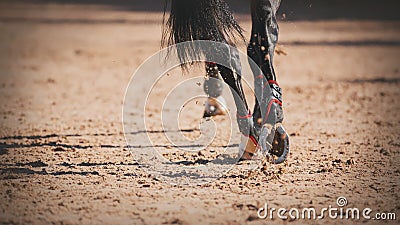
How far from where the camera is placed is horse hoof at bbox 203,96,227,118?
5.70 meters

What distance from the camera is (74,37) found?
1382 cm

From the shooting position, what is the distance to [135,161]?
14.6 feet

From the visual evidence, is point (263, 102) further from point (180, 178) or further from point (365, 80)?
point (365, 80)

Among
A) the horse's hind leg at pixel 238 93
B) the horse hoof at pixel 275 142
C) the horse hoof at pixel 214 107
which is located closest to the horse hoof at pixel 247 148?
the horse's hind leg at pixel 238 93

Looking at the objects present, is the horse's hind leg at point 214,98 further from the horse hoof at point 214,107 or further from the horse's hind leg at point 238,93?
the horse's hind leg at point 238,93

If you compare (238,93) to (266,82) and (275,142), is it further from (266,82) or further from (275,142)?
(275,142)

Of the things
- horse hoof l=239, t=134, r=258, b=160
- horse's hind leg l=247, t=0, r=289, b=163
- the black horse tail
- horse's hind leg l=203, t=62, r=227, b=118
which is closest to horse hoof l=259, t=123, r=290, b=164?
horse's hind leg l=247, t=0, r=289, b=163

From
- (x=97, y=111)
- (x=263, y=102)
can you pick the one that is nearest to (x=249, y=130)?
(x=263, y=102)

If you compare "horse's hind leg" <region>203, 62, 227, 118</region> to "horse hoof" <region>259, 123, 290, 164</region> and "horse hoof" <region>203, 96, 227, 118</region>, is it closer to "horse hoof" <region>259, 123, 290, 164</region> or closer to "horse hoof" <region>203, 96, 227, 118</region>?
"horse hoof" <region>203, 96, 227, 118</region>

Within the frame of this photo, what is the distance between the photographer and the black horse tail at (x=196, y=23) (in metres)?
4.05

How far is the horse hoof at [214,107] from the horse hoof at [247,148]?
132 cm

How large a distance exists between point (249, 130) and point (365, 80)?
471 centimetres

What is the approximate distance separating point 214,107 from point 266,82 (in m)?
1.66

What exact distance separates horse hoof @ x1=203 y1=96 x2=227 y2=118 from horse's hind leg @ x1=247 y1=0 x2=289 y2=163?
1442mm
